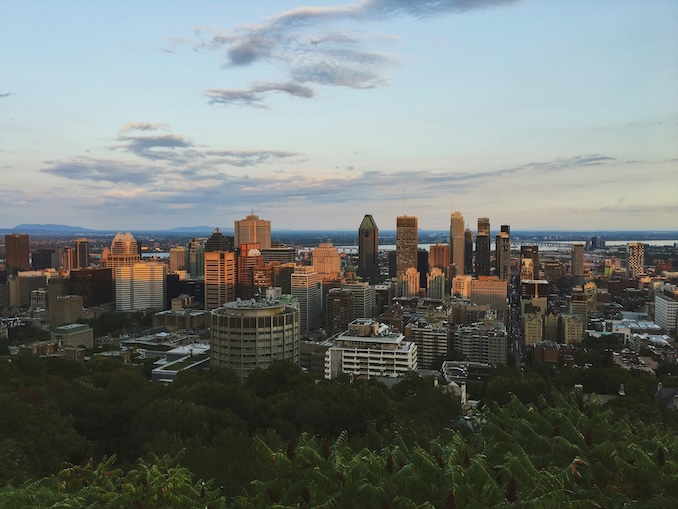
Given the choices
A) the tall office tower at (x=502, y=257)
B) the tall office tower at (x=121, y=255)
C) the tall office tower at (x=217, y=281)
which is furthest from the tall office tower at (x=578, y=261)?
the tall office tower at (x=121, y=255)

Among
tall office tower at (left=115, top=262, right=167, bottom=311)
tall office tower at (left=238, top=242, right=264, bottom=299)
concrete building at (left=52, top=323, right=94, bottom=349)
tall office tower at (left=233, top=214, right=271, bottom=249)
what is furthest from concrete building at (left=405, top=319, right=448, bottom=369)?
tall office tower at (left=233, top=214, right=271, bottom=249)

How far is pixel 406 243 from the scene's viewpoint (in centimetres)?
7881

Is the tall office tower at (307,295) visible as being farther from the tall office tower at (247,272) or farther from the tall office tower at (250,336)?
the tall office tower at (250,336)

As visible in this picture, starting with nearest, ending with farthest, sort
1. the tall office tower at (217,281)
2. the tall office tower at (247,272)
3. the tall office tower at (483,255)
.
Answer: the tall office tower at (217,281) → the tall office tower at (247,272) → the tall office tower at (483,255)

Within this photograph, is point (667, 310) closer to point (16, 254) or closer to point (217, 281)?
point (217, 281)

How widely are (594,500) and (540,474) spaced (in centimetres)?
46

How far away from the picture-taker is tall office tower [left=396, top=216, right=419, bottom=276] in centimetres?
7675

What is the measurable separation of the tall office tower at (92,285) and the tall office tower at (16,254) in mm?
13514

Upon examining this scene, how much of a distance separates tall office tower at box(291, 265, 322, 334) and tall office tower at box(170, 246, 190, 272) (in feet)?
105

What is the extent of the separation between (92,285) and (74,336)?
2357cm

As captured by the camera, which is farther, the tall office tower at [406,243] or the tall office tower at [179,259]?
the tall office tower at [179,259]

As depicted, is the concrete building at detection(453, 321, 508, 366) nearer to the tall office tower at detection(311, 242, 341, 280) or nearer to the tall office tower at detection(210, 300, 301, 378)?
the tall office tower at detection(210, 300, 301, 378)

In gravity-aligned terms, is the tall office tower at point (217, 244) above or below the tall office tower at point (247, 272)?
above

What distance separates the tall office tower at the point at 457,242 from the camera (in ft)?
281
